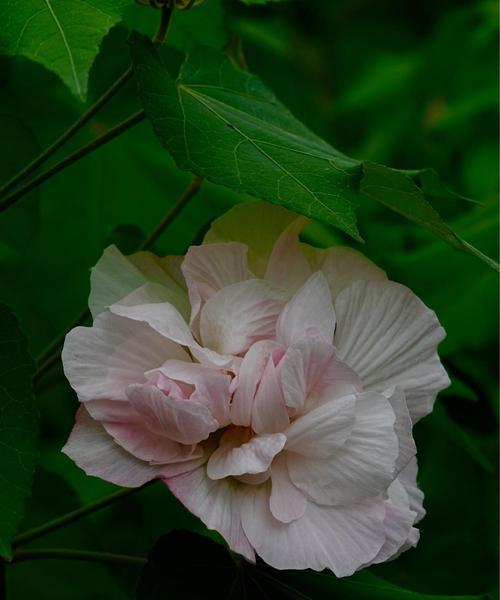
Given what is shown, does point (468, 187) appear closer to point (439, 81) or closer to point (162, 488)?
point (439, 81)

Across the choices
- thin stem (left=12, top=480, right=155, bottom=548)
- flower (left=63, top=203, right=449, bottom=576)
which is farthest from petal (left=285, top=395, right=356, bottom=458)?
thin stem (left=12, top=480, right=155, bottom=548)

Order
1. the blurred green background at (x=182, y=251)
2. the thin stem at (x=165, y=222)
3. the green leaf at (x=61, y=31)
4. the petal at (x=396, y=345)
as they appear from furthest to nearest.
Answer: the blurred green background at (x=182, y=251) < the thin stem at (x=165, y=222) < the petal at (x=396, y=345) < the green leaf at (x=61, y=31)

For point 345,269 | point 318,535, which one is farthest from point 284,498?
point 345,269

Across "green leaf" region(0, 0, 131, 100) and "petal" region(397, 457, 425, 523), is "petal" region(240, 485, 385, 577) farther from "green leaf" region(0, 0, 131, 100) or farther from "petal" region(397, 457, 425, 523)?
"green leaf" region(0, 0, 131, 100)

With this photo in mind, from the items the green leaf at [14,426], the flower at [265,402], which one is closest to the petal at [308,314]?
the flower at [265,402]

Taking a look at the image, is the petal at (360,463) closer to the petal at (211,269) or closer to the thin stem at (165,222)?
the petal at (211,269)

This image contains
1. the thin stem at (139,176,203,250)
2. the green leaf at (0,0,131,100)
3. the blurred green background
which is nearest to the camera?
the green leaf at (0,0,131,100)
